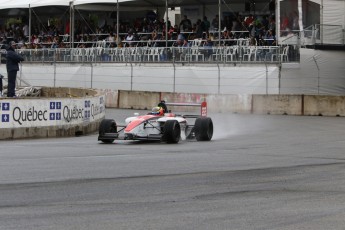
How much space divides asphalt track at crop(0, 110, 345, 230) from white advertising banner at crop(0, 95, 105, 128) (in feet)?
3.87

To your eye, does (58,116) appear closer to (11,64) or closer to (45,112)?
(45,112)

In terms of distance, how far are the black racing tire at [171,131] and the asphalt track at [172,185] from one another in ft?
0.76

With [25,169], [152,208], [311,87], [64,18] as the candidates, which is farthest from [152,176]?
[64,18]

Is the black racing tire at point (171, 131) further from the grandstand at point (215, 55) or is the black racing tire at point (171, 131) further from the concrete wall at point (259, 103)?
the grandstand at point (215, 55)

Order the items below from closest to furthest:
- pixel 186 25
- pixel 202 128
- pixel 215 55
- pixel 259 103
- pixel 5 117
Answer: pixel 202 128, pixel 5 117, pixel 259 103, pixel 215 55, pixel 186 25

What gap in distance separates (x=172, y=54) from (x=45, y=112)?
16.4 metres

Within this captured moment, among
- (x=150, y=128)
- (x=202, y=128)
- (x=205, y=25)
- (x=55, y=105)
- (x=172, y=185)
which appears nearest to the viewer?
(x=172, y=185)

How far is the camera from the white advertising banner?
68.0 ft

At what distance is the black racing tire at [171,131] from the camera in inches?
728

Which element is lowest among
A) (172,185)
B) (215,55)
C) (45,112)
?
(172,185)

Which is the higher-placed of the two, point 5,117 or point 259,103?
point 259,103

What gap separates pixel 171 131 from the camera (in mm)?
18531

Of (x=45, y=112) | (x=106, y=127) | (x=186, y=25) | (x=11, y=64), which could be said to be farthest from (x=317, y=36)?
(x=106, y=127)

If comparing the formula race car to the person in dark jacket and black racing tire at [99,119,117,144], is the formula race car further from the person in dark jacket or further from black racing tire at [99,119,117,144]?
the person in dark jacket
